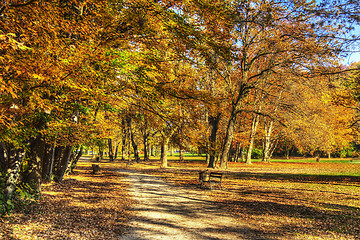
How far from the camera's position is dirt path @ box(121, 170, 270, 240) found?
6.89 m

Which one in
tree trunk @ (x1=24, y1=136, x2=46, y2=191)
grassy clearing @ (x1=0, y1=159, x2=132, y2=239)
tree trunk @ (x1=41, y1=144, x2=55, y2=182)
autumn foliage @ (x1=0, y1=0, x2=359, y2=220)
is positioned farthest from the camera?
tree trunk @ (x1=41, y1=144, x2=55, y2=182)

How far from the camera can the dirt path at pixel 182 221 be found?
22.6ft

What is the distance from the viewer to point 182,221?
8.16 metres

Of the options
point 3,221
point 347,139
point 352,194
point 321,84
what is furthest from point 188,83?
point 347,139

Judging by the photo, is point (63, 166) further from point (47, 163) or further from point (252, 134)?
point (252, 134)

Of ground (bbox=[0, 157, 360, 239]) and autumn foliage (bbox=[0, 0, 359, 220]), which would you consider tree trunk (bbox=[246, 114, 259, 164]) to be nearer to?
autumn foliage (bbox=[0, 0, 359, 220])

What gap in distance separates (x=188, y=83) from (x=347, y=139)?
35.6 meters

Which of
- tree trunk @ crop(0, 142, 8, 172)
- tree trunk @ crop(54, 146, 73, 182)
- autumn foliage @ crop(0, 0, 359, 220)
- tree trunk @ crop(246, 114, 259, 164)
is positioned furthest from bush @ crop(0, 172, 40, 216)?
tree trunk @ crop(246, 114, 259, 164)

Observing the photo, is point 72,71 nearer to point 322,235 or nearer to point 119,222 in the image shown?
point 119,222

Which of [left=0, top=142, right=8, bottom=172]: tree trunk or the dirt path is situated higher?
[left=0, top=142, right=8, bottom=172]: tree trunk

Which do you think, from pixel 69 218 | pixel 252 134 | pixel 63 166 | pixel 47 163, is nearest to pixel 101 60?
pixel 69 218

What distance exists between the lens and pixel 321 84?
18297mm

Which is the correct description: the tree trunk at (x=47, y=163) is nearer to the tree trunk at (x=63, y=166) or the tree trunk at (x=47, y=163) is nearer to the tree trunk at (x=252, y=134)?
the tree trunk at (x=63, y=166)

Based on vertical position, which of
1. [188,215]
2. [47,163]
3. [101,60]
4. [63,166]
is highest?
[101,60]
